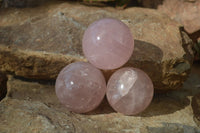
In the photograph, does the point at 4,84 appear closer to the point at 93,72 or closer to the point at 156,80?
the point at 93,72

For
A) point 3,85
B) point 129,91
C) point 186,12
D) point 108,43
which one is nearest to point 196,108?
point 129,91

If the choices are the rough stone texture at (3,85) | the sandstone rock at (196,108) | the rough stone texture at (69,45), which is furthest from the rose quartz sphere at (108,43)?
the rough stone texture at (3,85)

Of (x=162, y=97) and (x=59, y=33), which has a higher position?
(x=59, y=33)

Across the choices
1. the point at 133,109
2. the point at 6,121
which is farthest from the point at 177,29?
the point at 6,121

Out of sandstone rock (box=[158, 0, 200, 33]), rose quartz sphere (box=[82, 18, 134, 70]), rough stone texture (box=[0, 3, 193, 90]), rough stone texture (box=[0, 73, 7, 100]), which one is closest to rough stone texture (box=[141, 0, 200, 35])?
sandstone rock (box=[158, 0, 200, 33])

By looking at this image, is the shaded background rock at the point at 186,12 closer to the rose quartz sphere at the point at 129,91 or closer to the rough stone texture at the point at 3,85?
the rose quartz sphere at the point at 129,91

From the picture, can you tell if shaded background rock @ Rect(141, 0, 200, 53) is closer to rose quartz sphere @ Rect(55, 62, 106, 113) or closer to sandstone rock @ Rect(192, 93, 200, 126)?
sandstone rock @ Rect(192, 93, 200, 126)

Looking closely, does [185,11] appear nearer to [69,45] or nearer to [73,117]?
[69,45]
